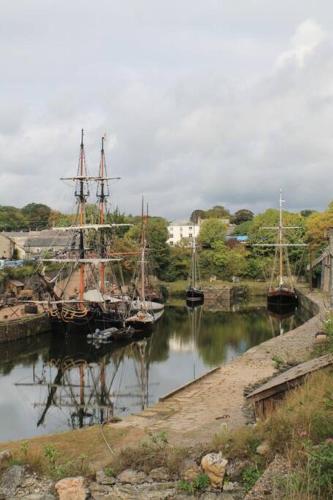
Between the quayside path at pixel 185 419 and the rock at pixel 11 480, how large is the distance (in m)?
1.54

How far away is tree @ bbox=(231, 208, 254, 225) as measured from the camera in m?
131

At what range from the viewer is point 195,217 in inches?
5610

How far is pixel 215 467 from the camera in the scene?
28.8 feet

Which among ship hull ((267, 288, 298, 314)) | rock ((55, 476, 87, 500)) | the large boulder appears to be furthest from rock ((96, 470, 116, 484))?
ship hull ((267, 288, 298, 314))

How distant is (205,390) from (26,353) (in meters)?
15.7

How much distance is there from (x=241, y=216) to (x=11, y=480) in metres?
124

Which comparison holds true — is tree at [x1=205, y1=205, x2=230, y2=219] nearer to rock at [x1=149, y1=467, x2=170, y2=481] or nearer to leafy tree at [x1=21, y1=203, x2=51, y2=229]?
leafy tree at [x1=21, y1=203, x2=51, y2=229]

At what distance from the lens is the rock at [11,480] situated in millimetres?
9258

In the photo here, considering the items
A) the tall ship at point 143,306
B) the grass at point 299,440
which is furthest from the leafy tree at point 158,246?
the grass at point 299,440

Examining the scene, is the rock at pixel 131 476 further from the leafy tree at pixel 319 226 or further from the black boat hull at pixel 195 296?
the leafy tree at pixel 319 226

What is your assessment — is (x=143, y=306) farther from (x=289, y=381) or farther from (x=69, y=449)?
(x=289, y=381)

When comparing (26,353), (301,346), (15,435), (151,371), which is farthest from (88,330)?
(15,435)

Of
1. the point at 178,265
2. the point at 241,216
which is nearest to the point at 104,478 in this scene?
the point at 178,265

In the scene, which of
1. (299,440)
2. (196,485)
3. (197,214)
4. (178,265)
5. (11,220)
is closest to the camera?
(299,440)
